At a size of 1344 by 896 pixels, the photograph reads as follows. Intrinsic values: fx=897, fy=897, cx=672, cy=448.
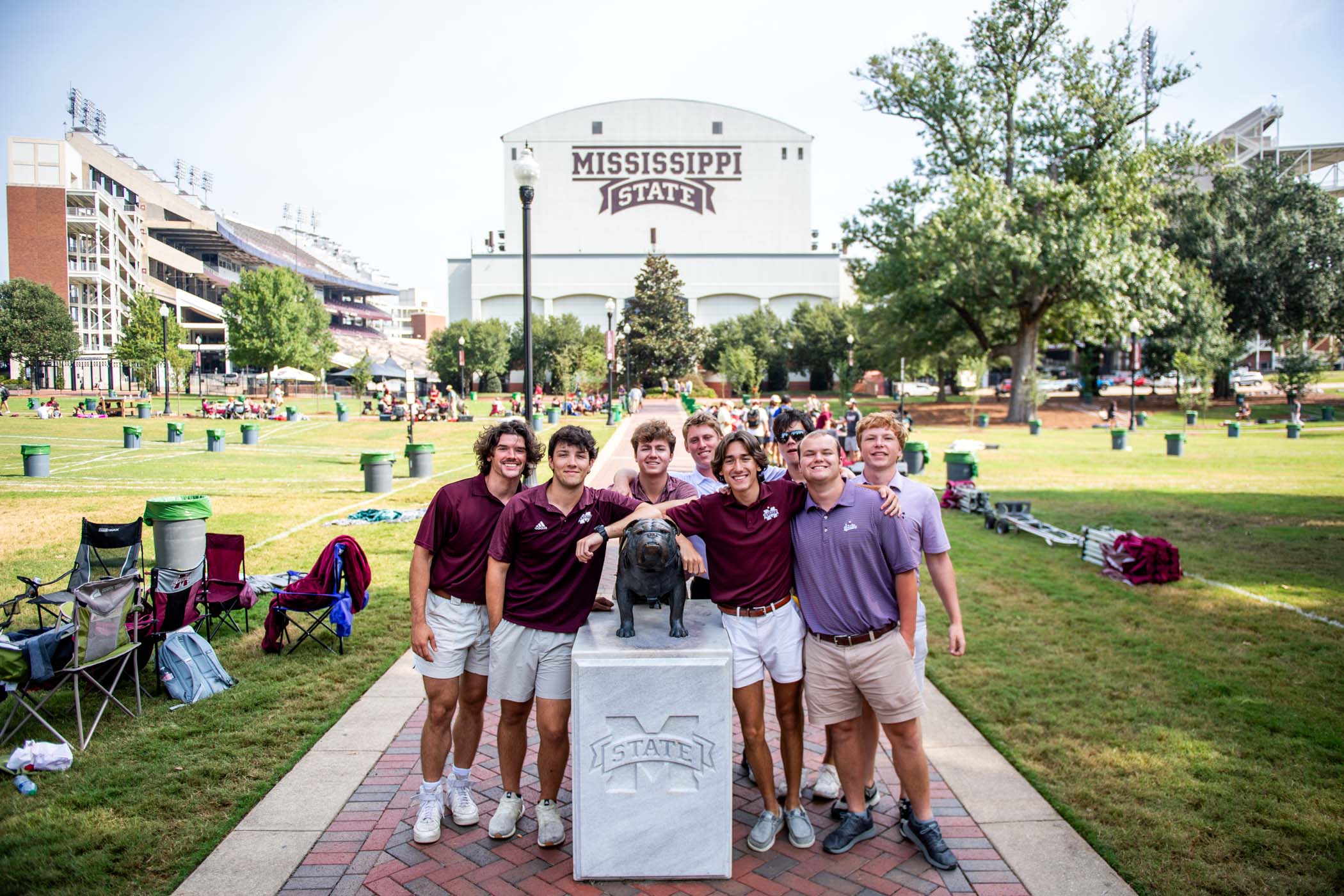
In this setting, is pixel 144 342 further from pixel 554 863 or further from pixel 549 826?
pixel 554 863

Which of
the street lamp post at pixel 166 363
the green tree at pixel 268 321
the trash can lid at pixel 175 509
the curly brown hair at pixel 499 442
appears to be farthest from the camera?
the green tree at pixel 268 321

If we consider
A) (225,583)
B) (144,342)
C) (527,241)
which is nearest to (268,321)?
(144,342)

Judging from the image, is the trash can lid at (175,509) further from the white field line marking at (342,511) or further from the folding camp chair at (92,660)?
the folding camp chair at (92,660)

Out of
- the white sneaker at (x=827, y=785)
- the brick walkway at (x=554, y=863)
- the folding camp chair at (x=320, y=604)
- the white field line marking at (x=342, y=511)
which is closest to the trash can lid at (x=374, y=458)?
the white field line marking at (x=342, y=511)

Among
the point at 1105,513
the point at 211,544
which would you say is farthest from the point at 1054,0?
the point at 211,544

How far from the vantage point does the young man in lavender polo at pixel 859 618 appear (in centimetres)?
410

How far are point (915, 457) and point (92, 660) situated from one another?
16728mm

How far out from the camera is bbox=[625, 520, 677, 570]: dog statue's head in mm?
3924

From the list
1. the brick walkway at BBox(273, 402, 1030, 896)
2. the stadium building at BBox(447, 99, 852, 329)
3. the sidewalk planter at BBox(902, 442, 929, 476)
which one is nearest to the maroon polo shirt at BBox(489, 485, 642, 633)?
the brick walkway at BBox(273, 402, 1030, 896)

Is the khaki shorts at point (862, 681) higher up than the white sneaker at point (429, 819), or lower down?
higher up

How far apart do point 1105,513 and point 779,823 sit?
38.6 feet

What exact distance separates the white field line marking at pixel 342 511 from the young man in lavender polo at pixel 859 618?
903cm

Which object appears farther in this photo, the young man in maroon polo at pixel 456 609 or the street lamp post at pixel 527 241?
the street lamp post at pixel 527 241

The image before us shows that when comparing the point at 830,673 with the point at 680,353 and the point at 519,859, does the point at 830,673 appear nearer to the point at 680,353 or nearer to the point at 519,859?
the point at 519,859
